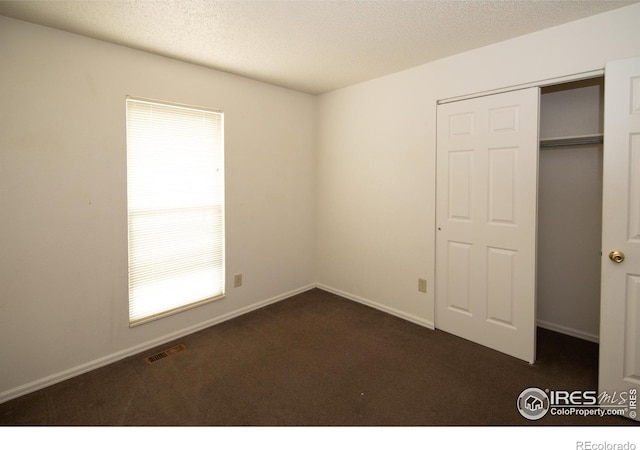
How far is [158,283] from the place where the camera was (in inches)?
113

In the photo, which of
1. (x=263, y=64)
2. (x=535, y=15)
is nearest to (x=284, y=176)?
(x=263, y=64)

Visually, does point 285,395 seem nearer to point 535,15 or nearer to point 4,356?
point 4,356

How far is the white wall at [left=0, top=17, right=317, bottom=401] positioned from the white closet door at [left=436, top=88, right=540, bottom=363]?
2.13 meters

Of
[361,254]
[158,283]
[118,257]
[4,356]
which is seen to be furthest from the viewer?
[361,254]

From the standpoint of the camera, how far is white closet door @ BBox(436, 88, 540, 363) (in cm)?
250

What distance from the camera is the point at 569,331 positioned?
301cm

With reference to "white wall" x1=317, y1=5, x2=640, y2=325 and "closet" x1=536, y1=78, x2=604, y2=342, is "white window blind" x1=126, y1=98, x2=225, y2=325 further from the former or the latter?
"closet" x1=536, y1=78, x2=604, y2=342

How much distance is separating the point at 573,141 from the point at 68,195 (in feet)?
13.2

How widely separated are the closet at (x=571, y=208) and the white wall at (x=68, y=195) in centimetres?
303

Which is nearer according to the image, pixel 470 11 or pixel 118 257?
pixel 470 11

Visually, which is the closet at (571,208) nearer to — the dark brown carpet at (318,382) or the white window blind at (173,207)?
the dark brown carpet at (318,382)

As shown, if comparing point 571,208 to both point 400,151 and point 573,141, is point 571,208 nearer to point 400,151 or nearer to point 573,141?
point 573,141

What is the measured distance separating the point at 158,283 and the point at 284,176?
1714 mm

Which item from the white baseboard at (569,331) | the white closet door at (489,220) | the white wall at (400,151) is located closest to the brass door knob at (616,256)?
the white closet door at (489,220)
